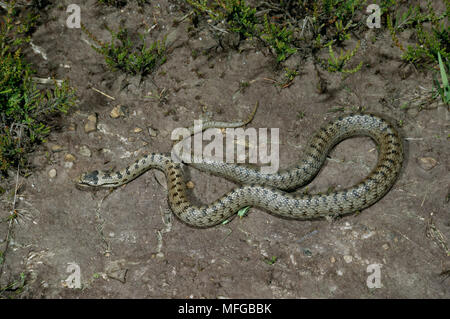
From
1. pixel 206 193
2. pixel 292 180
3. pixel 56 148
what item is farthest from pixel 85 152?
pixel 292 180

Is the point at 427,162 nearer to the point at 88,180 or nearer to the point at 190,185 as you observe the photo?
the point at 190,185

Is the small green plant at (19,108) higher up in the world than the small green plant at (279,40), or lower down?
lower down

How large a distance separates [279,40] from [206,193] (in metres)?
3.31

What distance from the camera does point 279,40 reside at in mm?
7879

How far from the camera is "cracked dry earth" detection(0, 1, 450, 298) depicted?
6.16 meters

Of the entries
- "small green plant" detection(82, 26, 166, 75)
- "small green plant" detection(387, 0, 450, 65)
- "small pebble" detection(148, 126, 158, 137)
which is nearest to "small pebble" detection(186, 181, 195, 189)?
"small pebble" detection(148, 126, 158, 137)

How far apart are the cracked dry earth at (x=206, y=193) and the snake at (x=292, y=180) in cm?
18

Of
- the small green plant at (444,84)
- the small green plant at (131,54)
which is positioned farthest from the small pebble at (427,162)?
the small green plant at (131,54)

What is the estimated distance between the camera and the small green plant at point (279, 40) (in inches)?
299

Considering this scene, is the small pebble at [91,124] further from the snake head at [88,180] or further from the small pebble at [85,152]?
the snake head at [88,180]

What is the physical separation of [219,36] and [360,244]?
4959mm

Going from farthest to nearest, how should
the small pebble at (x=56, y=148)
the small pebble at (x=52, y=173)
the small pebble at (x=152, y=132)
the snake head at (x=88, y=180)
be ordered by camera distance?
the small pebble at (x=152, y=132) → the small pebble at (x=56, y=148) → the small pebble at (x=52, y=173) → the snake head at (x=88, y=180)

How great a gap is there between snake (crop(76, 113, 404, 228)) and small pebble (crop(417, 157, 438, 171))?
15.2 inches

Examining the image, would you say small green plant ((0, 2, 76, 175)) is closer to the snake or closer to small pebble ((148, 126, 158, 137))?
the snake
